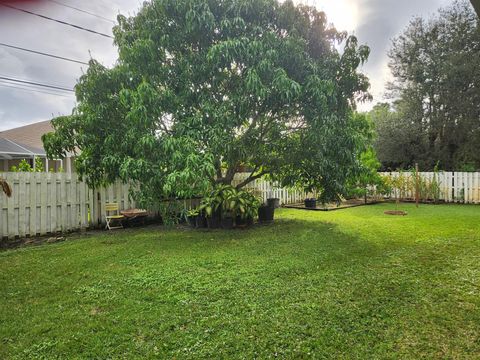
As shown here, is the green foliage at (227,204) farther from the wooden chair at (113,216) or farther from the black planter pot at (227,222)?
the wooden chair at (113,216)

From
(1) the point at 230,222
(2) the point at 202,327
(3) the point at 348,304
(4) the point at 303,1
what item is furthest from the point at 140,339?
(4) the point at 303,1

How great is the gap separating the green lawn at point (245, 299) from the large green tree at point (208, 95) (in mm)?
1497

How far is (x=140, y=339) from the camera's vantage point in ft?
6.32

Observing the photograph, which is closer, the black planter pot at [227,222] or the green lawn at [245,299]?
the green lawn at [245,299]

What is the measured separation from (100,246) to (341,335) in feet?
12.6

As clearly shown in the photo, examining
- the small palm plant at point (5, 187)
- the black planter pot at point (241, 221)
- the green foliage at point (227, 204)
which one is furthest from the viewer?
the black planter pot at point (241, 221)

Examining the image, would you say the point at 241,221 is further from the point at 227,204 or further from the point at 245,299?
the point at 245,299

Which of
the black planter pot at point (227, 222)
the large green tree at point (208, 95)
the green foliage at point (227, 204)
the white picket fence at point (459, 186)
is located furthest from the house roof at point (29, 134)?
the white picket fence at point (459, 186)

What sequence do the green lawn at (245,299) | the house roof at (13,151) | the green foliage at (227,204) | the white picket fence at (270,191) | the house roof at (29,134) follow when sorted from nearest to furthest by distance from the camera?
the green lawn at (245,299), the green foliage at (227,204), the white picket fence at (270,191), the house roof at (13,151), the house roof at (29,134)

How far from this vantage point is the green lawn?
72.9 inches

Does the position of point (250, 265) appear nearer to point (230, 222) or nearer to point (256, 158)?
point (230, 222)

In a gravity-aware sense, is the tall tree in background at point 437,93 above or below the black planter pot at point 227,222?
above

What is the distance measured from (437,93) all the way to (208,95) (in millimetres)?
11426

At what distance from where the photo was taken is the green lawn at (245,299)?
185cm
